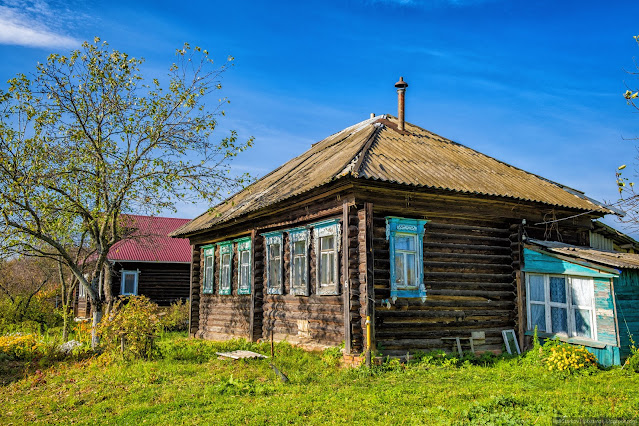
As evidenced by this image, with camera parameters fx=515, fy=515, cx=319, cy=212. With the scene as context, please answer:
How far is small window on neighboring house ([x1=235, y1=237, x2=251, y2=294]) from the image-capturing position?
50.4 feet

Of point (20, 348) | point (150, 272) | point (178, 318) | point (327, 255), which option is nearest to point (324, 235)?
point (327, 255)

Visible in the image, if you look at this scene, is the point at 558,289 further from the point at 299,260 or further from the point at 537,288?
the point at 299,260

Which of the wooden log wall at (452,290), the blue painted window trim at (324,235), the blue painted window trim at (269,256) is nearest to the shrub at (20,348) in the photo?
the blue painted window trim at (269,256)

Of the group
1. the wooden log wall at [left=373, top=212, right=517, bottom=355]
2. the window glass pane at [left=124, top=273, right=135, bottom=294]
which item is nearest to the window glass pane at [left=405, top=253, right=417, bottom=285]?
the wooden log wall at [left=373, top=212, right=517, bottom=355]

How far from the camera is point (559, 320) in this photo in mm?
11344

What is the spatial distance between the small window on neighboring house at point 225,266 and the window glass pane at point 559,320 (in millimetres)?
9563

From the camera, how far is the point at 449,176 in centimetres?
1194

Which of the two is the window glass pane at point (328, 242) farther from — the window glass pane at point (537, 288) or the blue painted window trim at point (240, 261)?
the window glass pane at point (537, 288)

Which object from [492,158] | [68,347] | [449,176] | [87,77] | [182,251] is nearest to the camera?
[449,176]

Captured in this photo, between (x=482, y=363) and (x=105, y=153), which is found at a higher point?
(x=105, y=153)

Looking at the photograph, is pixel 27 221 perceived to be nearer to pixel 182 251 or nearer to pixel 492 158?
pixel 492 158

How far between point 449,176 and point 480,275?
241 centimetres

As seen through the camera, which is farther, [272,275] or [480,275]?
[272,275]

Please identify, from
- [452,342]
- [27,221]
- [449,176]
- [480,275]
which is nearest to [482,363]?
[452,342]
